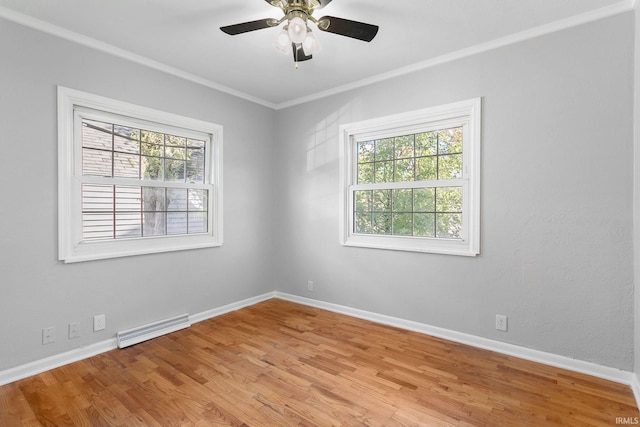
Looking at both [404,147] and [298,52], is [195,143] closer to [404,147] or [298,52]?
[298,52]

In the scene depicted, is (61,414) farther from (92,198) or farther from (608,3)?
(608,3)

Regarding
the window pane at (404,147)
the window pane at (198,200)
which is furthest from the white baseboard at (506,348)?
the window pane at (198,200)

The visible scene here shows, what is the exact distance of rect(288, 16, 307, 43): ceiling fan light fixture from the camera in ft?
5.92

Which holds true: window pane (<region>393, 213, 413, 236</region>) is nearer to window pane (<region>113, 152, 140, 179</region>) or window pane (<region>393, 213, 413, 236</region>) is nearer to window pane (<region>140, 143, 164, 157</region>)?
window pane (<region>140, 143, 164, 157</region>)

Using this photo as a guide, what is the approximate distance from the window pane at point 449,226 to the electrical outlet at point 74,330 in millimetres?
3252

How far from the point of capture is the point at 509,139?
2646 millimetres

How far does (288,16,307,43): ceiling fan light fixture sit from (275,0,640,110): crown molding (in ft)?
5.51

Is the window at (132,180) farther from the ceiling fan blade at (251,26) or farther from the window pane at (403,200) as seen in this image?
the window pane at (403,200)

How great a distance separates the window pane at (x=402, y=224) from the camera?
129 inches

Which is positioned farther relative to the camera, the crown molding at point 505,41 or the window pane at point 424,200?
the window pane at point 424,200

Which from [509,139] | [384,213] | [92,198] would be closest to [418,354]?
[384,213]

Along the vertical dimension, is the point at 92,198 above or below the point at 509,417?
above

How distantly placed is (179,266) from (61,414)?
5.08ft

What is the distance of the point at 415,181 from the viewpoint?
3.20 meters
